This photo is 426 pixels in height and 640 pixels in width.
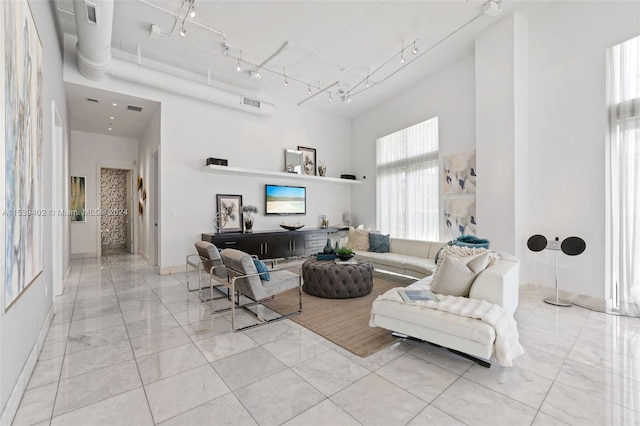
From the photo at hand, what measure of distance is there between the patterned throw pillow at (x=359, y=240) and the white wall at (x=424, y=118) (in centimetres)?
159

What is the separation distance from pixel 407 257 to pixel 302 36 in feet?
14.3

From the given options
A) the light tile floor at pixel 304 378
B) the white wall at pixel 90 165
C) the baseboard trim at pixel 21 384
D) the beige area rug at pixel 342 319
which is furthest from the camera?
the white wall at pixel 90 165

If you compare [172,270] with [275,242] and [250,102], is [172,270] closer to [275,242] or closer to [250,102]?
[275,242]

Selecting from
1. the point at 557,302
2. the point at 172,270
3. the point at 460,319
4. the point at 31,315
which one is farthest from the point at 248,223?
the point at 557,302

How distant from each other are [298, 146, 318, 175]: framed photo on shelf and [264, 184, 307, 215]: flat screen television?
49 centimetres

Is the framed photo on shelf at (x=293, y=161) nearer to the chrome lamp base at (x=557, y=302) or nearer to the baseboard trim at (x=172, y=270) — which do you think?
the baseboard trim at (x=172, y=270)

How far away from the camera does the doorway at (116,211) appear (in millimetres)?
9438

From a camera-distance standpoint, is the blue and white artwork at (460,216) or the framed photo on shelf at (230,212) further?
the framed photo on shelf at (230,212)

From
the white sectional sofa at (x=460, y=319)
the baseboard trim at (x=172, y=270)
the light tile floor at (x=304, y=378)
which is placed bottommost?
the light tile floor at (x=304, y=378)

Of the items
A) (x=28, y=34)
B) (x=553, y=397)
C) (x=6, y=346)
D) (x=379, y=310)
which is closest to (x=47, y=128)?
(x=28, y=34)

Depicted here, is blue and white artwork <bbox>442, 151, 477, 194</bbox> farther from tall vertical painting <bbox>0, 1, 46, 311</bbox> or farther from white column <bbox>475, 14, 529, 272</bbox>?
tall vertical painting <bbox>0, 1, 46, 311</bbox>

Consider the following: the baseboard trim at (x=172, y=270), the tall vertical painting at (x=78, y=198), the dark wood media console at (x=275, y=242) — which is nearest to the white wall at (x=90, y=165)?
the tall vertical painting at (x=78, y=198)

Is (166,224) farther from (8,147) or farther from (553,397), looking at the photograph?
(553,397)

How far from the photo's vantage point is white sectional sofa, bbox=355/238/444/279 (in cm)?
488
